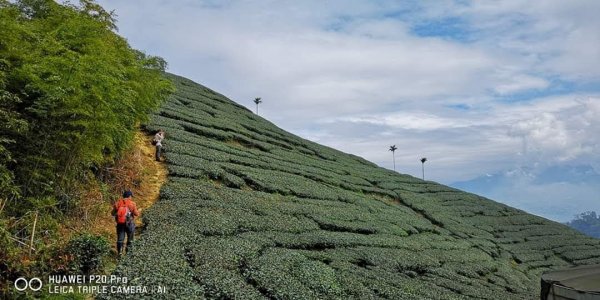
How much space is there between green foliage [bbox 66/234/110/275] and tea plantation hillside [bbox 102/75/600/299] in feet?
2.17

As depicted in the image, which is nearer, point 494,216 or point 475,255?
point 475,255

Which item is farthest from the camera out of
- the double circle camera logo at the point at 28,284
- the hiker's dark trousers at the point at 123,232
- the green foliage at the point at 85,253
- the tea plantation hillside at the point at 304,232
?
the tea plantation hillside at the point at 304,232

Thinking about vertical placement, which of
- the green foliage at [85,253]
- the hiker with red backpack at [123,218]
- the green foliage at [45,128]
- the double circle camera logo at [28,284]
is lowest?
the double circle camera logo at [28,284]

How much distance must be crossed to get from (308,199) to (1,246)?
57.8 feet

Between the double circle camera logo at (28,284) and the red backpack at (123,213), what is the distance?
114 inches

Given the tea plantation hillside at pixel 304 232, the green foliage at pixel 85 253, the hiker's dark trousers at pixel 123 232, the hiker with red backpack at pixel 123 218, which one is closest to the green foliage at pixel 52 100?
the hiker with red backpack at pixel 123 218

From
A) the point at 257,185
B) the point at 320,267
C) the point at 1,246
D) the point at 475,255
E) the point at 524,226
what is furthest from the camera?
the point at 524,226

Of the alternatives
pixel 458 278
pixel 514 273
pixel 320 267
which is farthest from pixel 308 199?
pixel 514 273

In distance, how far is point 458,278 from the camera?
19.3 m

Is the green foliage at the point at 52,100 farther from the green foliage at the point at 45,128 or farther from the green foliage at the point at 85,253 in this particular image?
the green foliage at the point at 85,253

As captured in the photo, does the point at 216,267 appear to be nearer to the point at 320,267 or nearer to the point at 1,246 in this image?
the point at 320,267

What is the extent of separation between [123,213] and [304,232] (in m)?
8.70

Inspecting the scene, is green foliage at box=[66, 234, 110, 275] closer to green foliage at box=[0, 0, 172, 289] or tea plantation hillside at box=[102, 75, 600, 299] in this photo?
green foliage at box=[0, 0, 172, 289]

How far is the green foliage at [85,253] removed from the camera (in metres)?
9.90
